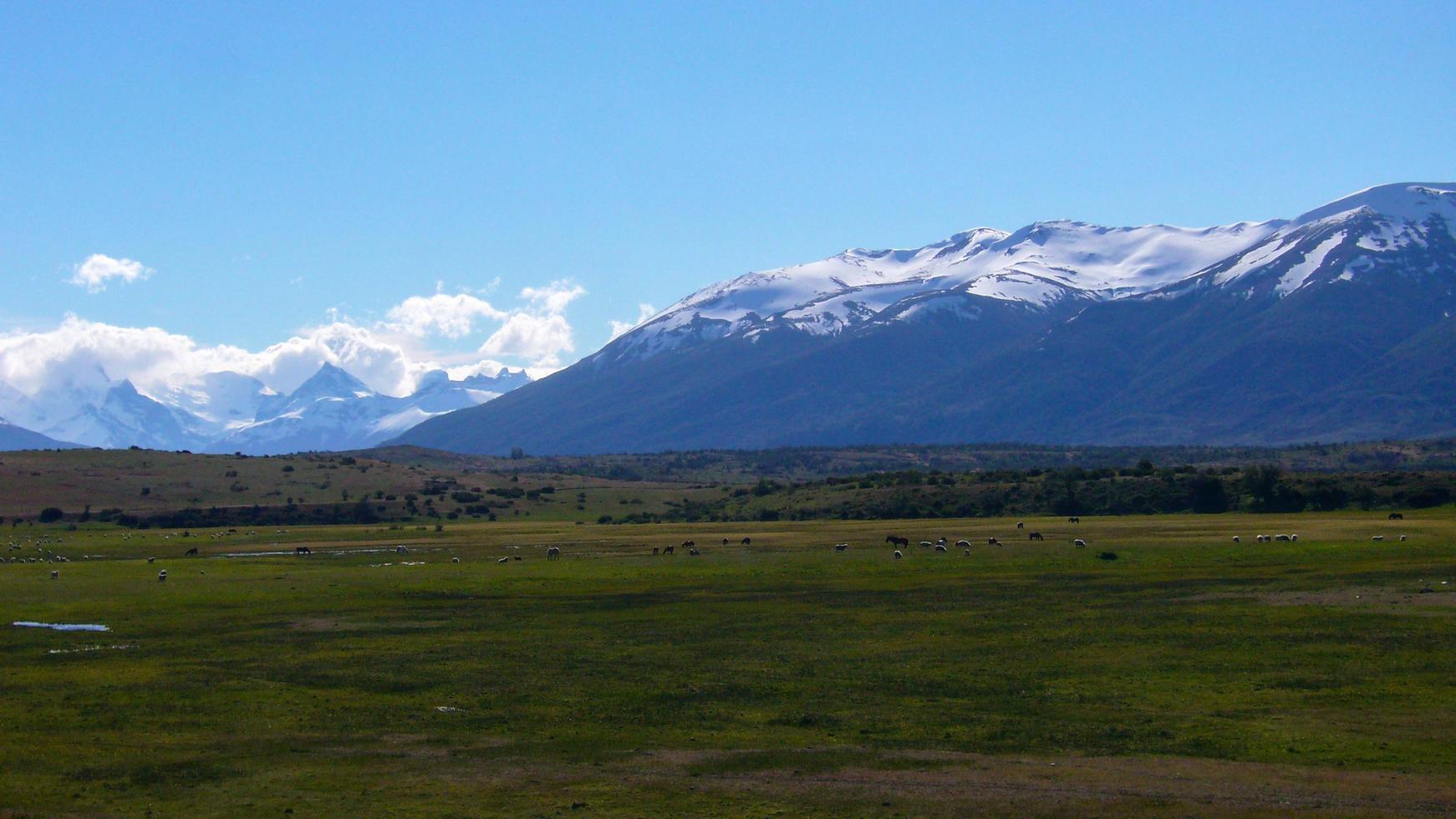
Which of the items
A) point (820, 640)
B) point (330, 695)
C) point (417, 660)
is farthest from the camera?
point (820, 640)

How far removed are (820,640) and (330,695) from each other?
1468 cm

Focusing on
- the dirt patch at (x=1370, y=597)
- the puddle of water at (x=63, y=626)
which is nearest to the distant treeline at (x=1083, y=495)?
the dirt patch at (x=1370, y=597)

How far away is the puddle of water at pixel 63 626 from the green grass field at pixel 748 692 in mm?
690

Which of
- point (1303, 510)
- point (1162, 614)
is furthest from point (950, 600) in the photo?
point (1303, 510)

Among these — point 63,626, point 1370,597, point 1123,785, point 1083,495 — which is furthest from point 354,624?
point 1083,495

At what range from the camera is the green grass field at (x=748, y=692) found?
83.9ft

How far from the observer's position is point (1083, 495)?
4707 inches

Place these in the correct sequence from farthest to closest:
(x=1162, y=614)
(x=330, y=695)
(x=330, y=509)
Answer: (x=330, y=509) < (x=1162, y=614) < (x=330, y=695)

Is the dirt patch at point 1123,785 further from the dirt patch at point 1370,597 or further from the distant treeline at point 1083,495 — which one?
the distant treeline at point 1083,495

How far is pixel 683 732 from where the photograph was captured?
30672mm

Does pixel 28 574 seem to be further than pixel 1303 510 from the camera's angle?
No

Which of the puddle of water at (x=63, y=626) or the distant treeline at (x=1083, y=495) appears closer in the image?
the puddle of water at (x=63, y=626)

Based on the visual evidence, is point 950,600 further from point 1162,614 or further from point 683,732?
point 683,732

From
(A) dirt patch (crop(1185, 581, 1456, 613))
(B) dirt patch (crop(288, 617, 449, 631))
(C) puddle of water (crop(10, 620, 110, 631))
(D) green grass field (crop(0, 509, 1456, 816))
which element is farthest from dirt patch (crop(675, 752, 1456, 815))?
(C) puddle of water (crop(10, 620, 110, 631))
